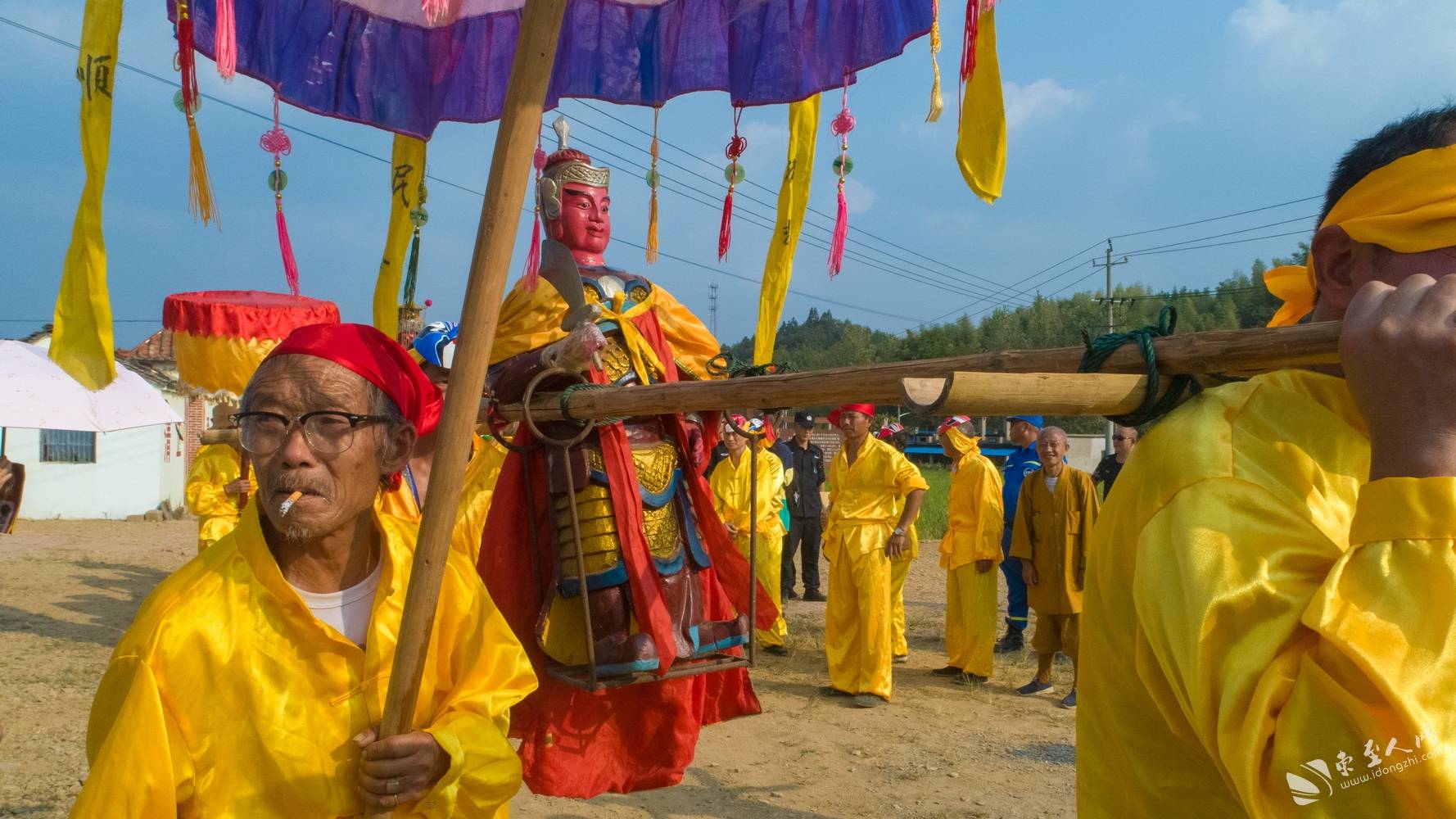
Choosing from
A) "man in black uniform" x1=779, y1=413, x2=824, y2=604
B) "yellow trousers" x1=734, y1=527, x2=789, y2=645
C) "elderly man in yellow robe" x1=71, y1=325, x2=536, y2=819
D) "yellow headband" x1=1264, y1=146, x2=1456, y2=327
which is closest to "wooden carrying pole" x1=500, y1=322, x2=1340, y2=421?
"yellow headband" x1=1264, y1=146, x2=1456, y2=327

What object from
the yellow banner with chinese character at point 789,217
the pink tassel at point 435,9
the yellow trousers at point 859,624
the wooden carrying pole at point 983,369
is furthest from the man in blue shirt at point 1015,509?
the wooden carrying pole at point 983,369

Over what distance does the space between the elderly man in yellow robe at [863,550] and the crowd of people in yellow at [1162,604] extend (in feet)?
17.1

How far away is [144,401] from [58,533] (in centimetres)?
968

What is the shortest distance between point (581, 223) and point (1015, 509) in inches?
276

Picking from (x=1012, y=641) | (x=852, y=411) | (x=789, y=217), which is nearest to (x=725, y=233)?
(x=789, y=217)

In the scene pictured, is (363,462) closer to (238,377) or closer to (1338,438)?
(1338,438)

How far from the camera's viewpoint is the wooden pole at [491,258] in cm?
158

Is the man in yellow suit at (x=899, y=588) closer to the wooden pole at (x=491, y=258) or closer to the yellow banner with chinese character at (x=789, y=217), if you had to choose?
the yellow banner with chinese character at (x=789, y=217)

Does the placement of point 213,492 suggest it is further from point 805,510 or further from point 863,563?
point 805,510

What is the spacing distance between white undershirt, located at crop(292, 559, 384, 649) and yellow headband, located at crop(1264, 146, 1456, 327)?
1.93 meters

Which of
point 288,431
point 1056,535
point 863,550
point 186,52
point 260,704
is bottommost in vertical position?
point 863,550

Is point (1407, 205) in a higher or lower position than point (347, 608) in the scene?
higher

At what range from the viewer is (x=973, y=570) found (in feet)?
29.6

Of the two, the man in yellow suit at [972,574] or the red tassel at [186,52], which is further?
the man in yellow suit at [972,574]
